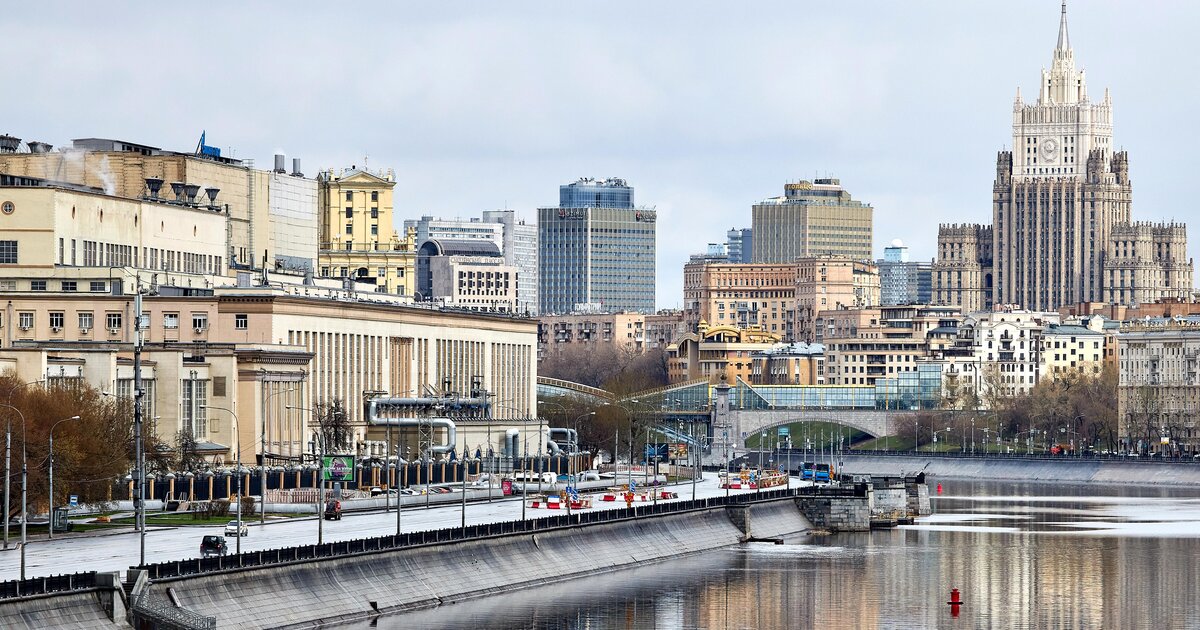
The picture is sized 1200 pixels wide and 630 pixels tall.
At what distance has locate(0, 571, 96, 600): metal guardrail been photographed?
85438mm

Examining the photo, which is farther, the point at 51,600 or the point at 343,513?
the point at 343,513

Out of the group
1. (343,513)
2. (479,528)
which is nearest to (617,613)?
(479,528)

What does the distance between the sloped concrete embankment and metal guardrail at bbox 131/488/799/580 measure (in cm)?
31

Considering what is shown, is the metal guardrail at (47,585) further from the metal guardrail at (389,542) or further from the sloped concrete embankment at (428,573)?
the sloped concrete embankment at (428,573)

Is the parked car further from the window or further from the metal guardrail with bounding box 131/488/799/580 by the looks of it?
the window

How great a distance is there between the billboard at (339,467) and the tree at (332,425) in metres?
7.48

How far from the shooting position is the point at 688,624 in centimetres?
11138

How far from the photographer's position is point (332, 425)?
575ft

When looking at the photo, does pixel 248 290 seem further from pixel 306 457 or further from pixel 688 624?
pixel 688 624

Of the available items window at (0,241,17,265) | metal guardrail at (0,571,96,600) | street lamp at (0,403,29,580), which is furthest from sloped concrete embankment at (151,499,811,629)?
window at (0,241,17,265)

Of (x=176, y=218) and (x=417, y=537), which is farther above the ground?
(x=176, y=218)

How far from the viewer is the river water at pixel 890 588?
113 meters

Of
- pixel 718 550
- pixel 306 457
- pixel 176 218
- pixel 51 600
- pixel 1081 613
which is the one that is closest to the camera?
pixel 51 600

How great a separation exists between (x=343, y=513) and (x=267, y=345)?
1143 inches
